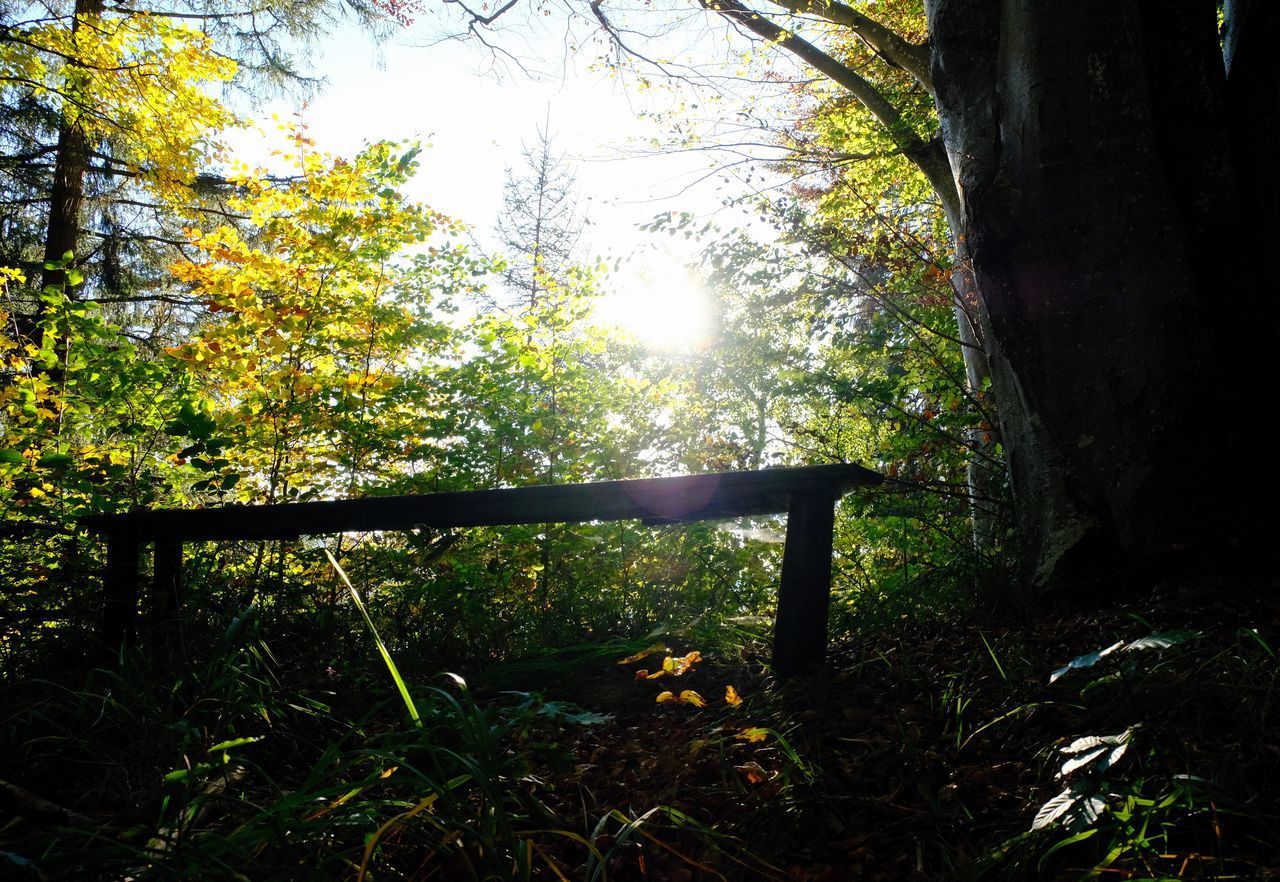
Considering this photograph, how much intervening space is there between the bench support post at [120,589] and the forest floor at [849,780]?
74 centimetres

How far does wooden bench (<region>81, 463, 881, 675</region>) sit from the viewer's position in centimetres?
222

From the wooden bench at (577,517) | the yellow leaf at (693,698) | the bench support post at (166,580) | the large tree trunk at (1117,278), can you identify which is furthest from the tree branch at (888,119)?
the bench support post at (166,580)

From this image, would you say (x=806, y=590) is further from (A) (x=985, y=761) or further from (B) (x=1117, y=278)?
(B) (x=1117, y=278)

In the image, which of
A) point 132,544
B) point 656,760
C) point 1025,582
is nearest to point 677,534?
point 1025,582

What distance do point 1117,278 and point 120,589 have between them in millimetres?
3887

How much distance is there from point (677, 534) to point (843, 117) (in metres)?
5.86

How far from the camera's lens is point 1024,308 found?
8.21ft

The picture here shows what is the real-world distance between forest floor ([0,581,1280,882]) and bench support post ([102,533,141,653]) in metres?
0.74

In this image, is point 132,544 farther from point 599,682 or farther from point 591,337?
point 591,337

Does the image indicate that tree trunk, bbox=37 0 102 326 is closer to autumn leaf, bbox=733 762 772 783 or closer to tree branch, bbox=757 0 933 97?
tree branch, bbox=757 0 933 97

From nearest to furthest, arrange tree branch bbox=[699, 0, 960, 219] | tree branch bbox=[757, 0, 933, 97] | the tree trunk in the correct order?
tree branch bbox=[757, 0, 933, 97] < tree branch bbox=[699, 0, 960, 219] < the tree trunk

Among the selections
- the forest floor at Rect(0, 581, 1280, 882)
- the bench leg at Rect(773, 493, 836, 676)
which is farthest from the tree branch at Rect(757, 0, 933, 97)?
the forest floor at Rect(0, 581, 1280, 882)

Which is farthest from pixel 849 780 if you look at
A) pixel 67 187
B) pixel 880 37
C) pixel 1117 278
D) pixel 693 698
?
pixel 67 187

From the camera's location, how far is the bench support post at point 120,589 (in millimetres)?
2646
